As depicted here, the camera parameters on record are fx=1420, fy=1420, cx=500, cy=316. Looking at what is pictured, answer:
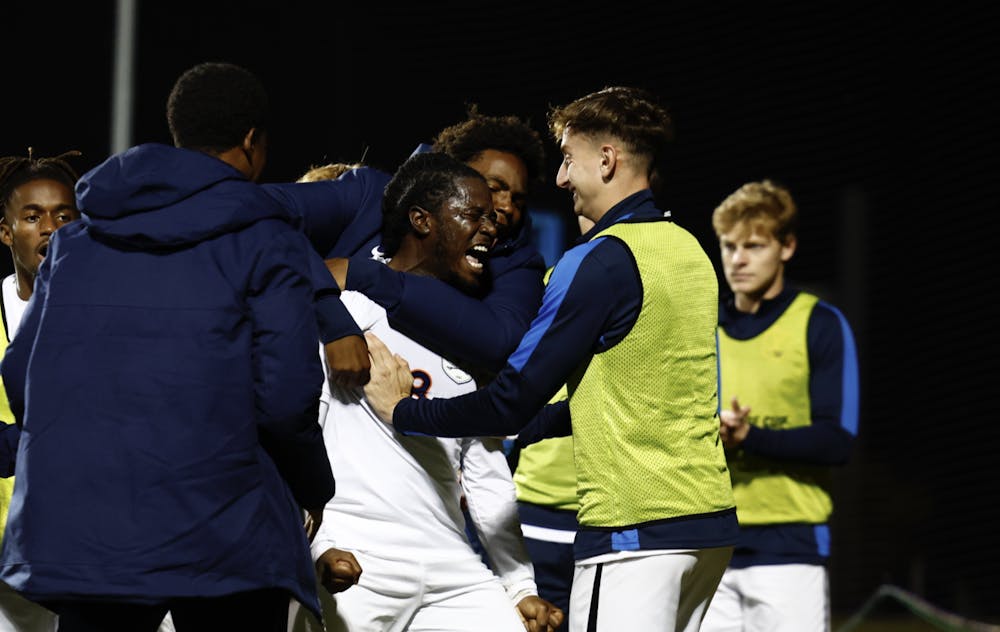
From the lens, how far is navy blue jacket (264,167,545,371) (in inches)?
124

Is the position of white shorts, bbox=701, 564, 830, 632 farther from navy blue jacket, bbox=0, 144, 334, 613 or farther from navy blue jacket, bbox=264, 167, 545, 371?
navy blue jacket, bbox=0, 144, 334, 613

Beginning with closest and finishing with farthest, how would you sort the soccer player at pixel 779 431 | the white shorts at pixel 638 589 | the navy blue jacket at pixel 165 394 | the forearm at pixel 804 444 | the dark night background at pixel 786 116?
the navy blue jacket at pixel 165 394
the white shorts at pixel 638 589
the forearm at pixel 804 444
the soccer player at pixel 779 431
the dark night background at pixel 786 116

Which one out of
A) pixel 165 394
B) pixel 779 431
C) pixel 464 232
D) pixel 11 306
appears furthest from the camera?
pixel 779 431

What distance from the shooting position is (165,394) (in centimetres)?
241

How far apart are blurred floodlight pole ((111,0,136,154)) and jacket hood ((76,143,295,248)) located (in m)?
5.08

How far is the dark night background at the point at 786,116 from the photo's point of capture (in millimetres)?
10461

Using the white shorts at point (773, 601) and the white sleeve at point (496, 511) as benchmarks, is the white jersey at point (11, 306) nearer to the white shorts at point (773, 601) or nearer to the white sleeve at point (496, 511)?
the white sleeve at point (496, 511)


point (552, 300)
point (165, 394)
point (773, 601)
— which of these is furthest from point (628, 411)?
point (773, 601)

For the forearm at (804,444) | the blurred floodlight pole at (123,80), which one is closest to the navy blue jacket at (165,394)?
the forearm at (804,444)

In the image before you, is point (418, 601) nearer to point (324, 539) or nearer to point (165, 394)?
point (324, 539)

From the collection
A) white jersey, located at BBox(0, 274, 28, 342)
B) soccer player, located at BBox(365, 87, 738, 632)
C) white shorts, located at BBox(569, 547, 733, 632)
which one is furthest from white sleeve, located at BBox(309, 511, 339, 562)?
white jersey, located at BBox(0, 274, 28, 342)

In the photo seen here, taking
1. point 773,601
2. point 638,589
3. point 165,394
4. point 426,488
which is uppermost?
point 165,394

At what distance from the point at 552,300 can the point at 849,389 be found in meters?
2.09

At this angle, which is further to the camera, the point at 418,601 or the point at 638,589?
the point at 418,601
